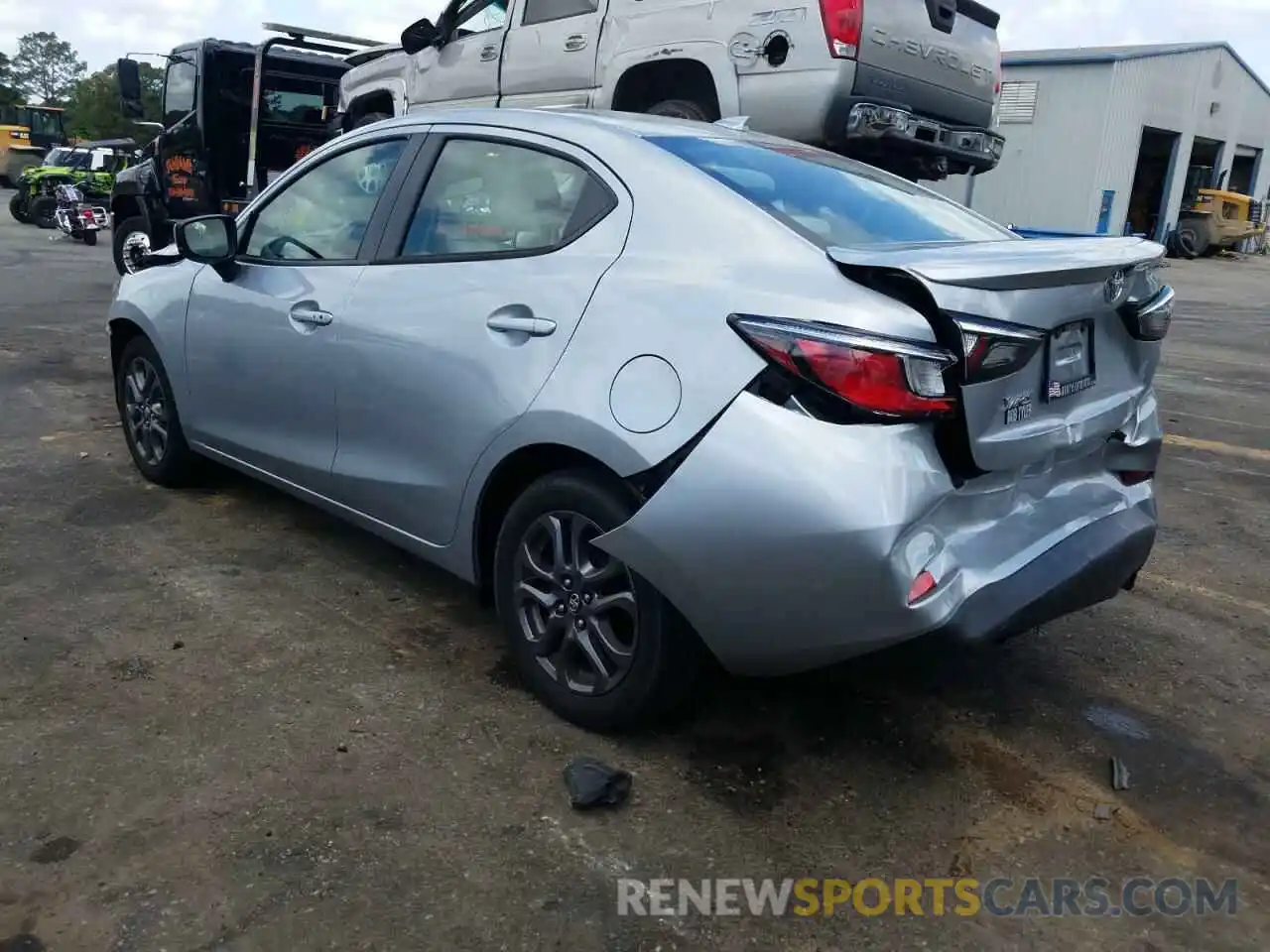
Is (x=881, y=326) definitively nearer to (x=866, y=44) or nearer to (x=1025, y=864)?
(x=1025, y=864)

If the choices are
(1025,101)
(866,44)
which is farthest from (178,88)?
(1025,101)

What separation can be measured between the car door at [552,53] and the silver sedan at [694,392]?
3864 millimetres

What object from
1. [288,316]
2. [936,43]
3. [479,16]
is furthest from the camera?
[479,16]

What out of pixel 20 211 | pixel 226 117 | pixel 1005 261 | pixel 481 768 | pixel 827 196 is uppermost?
pixel 226 117

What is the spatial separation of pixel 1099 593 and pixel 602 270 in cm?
158

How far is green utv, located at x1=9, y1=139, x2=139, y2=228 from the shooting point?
2164 cm

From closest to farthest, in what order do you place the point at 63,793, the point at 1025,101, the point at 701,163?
1. the point at 63,793
2. the point at 701,163
3. the point at 1025,101

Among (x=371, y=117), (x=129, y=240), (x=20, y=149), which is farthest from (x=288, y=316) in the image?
(x=20, y=149)

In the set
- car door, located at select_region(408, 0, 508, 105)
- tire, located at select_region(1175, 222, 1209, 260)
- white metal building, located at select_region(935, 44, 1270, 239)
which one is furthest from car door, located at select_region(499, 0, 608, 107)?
tire, located at select_region(1175, 222, 1209, 260)

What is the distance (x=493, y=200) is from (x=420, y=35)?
18.8 feet

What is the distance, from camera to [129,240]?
464 inches

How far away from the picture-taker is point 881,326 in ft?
7.83

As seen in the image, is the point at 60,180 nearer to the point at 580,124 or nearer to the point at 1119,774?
the point at 580,124

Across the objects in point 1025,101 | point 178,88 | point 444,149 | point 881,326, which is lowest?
point 881,326
